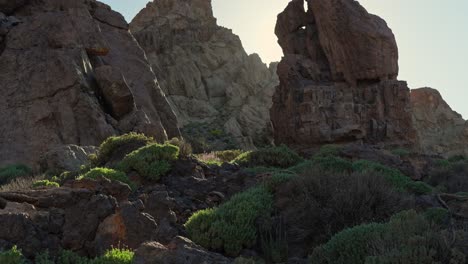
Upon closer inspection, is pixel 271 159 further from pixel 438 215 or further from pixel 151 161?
pixel 438 215

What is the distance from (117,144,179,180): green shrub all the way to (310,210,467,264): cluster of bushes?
18.6 feet

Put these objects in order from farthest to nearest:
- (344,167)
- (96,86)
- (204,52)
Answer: (204,52)
(96,86)
(344,167)

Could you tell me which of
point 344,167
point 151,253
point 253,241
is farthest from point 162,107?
point 151,253

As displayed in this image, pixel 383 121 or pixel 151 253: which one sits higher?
pixel 383 121

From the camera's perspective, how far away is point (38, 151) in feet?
64.0

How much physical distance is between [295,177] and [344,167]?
2.86m

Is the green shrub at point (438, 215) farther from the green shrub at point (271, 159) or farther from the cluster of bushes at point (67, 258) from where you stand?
the green shrub at point (271, 159)

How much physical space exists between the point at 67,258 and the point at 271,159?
1028cm

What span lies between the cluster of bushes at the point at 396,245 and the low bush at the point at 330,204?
113cm

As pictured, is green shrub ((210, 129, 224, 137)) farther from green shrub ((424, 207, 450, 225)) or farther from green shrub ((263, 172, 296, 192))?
green shrub ((424, 207, 450, 225))

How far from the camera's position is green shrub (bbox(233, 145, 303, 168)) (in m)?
15.3

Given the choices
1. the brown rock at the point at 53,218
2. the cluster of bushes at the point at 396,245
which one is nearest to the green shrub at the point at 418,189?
the cluster of bushes at the point at 396,245

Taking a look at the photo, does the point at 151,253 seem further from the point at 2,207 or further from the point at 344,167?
the point at 344,167

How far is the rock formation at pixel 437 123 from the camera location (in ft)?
167
